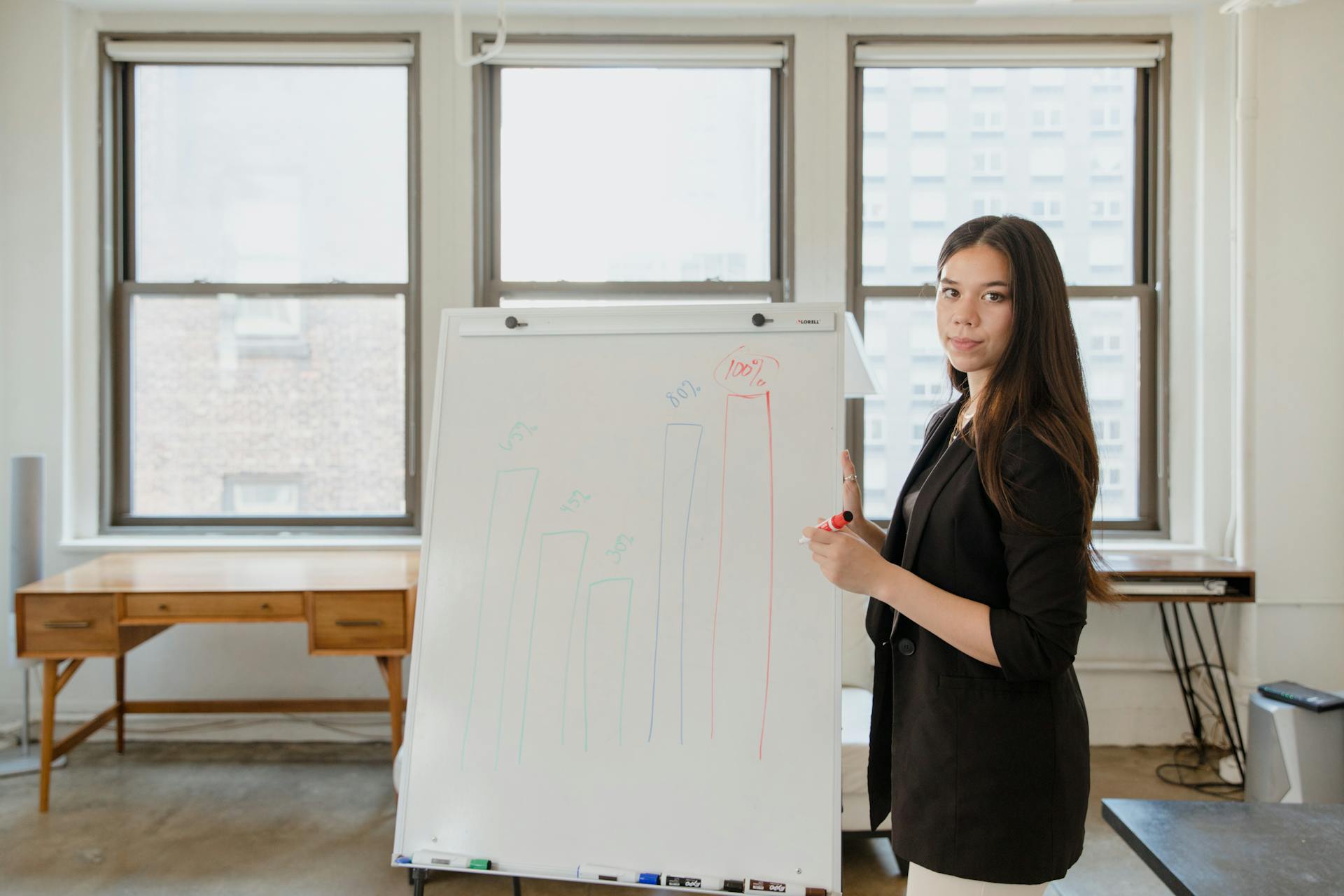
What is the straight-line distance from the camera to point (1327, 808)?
1.42 meters

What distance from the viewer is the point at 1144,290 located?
3.25 metres

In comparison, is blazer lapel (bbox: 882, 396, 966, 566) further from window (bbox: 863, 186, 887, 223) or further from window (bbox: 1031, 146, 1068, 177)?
window (bbox: 1031, 146, 1068, 177)

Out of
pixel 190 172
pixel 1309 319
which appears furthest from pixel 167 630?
pixel 1309 319

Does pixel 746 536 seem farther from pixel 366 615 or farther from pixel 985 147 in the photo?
pixel 985 147

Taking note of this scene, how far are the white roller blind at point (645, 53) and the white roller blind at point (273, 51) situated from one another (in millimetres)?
426

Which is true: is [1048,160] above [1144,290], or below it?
above

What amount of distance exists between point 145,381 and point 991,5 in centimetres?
343

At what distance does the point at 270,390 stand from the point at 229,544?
598 millimetres

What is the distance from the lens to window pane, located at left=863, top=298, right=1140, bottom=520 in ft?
10.8

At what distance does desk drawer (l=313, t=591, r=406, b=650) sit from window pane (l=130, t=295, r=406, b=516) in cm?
81

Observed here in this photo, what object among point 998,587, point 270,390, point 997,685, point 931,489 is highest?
point 270,390

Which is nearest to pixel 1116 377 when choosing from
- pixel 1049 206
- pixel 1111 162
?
pixel 1049 206

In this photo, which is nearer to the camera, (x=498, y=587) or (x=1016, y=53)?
(x=498, y=587)

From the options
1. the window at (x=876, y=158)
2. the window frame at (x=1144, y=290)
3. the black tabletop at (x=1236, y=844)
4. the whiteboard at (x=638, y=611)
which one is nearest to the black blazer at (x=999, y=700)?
the black tabletop at (x=1236, y=844)
